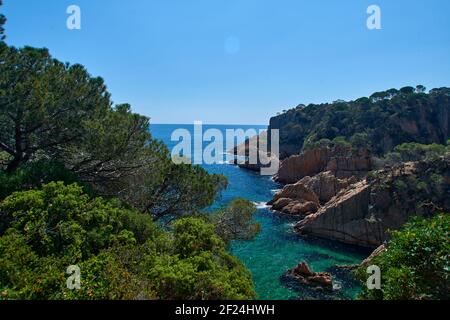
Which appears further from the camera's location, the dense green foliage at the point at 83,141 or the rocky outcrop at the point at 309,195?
the rocky outcrop at the point at 309,195

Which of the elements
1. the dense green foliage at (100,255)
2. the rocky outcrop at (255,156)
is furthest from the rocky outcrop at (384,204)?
the rocky outcrop at (255,156)

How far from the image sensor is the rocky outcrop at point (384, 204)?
30031mm

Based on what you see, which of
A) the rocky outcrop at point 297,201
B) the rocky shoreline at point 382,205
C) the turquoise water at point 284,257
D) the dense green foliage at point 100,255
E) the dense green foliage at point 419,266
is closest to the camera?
the dense green foliage at point 100,255

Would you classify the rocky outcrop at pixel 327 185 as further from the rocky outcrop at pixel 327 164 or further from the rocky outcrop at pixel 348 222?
the rocky outcrop at pixel 348 222

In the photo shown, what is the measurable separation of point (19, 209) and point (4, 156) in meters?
7.29

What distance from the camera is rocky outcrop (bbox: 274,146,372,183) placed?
153ft

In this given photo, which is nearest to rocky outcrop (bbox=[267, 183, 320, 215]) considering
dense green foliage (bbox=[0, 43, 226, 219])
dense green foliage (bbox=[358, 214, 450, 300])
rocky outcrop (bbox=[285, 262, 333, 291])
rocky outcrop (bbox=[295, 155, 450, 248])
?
rocky outcrop (bbox=[295, 155, 450, 248])

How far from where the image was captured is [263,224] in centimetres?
3647

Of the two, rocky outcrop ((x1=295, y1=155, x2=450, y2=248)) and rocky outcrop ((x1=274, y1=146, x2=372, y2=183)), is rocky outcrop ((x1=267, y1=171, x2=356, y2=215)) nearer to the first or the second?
rocky outcrop ((x1=274, y1=146, x2=372, y2=183))

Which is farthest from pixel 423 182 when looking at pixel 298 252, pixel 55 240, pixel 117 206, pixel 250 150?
pixel 250 150

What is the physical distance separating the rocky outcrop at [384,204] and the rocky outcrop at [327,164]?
42.3 feet

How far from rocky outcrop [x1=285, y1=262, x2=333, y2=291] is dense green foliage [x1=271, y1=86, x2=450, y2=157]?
4833cm

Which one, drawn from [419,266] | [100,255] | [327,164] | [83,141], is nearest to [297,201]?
[327,164]
